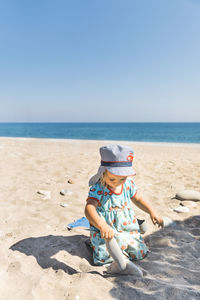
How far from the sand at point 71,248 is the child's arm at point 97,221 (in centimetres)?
42

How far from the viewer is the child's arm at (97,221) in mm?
2074

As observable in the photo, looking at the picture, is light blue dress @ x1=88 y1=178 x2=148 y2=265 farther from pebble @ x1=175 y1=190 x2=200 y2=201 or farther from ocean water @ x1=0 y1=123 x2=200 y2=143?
ocean water @ x1=0 y1=123 x2=200 y2=143

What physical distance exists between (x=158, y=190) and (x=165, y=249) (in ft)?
8.14

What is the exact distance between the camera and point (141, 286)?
1.99 meters

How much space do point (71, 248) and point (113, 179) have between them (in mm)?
1055

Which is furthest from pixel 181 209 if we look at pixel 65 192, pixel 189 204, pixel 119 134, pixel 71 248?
pixel 119 134

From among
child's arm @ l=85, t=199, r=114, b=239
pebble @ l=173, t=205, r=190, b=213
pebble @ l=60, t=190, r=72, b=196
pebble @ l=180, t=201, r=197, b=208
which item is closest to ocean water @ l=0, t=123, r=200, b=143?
pebble @ l=180, t=201, r=197, b=208

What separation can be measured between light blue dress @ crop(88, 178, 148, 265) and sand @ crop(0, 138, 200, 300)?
0.12 meters

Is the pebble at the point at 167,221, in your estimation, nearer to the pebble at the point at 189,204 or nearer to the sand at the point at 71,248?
the sand at the point at 71,248

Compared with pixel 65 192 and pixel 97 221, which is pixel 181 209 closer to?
pixel 65 192

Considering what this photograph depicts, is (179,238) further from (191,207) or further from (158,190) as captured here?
(158,190)

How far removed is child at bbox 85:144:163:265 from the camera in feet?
7.44

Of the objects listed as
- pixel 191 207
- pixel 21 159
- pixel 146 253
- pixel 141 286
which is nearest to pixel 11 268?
pixel 141 286

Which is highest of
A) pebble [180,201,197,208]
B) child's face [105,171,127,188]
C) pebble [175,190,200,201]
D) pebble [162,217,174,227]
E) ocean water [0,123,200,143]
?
child's face [105,171,127,188]
